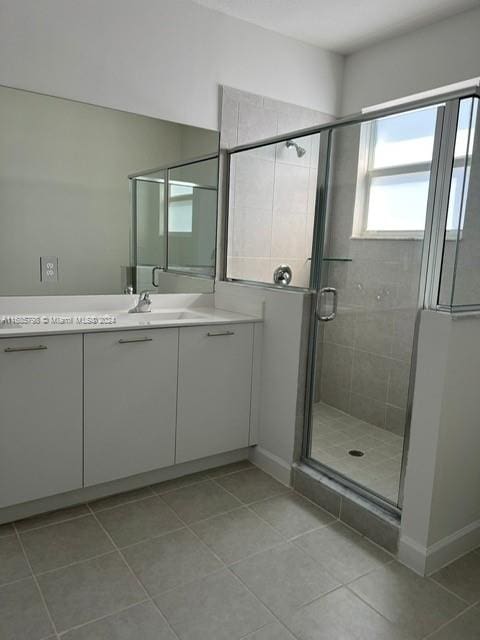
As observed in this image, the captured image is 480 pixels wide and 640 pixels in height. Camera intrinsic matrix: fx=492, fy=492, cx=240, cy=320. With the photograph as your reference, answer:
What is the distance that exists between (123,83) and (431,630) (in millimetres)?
2766

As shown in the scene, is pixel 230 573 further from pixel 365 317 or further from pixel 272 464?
pixel 365 317

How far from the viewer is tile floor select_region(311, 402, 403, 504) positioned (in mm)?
2154

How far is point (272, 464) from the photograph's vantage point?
2.69 meters

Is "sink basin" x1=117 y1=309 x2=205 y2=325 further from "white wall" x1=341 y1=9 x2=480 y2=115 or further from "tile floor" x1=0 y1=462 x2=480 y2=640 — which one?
"white wall" x1=341 y1=9 x2=480 y2=115

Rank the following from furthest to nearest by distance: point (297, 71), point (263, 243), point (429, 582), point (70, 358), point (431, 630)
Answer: point (297, 71), point (263, 243), point (70, 358), point (429, 582), point (431, 630)

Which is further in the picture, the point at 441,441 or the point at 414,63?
the point at 414,63

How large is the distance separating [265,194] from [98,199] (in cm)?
97

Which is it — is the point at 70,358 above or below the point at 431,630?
above

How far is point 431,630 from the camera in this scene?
165 cm

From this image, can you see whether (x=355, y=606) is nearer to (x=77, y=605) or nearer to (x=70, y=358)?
(x=77, y=605)

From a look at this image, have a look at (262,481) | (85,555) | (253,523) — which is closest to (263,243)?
(262,481)

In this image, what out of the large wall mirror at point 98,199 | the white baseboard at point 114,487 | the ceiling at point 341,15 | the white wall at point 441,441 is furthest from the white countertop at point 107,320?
the ceiling at point 341,15

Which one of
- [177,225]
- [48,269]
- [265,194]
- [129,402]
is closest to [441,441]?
[129,402]

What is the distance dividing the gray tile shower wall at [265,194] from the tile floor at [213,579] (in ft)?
4.07
